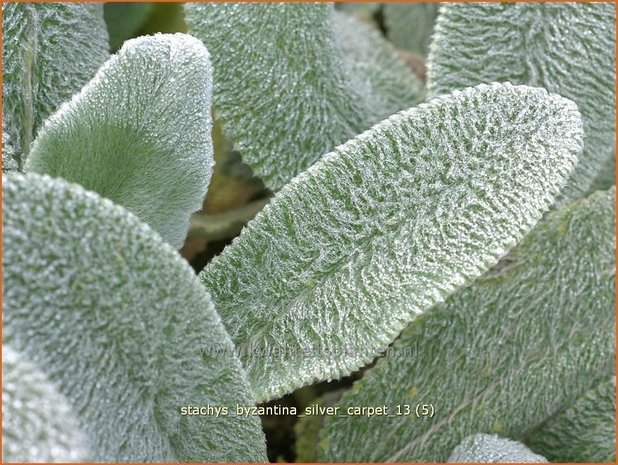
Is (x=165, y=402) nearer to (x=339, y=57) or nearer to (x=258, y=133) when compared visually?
(x=258, y=133)

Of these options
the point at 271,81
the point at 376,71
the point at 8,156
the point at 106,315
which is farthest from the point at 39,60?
the point at 376,71

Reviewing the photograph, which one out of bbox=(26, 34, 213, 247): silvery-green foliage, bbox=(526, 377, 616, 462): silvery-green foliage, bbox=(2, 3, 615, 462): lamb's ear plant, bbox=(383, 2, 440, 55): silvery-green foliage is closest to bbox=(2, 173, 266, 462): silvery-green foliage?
bbox=(2, 3, 615, 462): lamb's ear plant

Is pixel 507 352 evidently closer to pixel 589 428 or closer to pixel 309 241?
pixel 589 428

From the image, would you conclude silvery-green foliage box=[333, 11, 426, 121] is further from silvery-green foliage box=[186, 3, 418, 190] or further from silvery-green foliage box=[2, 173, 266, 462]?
silvery-green foliage box=[2, 173, 266, 462]

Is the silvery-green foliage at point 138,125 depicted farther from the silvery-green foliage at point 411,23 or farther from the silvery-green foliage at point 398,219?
the silvery-green foliage at point 411,23

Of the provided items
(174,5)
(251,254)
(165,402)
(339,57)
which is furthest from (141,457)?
(174,5)

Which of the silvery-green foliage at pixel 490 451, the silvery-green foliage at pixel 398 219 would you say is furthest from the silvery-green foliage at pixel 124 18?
the silvery-green foliage at pixel 490 451
